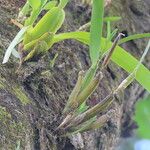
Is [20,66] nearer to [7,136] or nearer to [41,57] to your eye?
[41,57]

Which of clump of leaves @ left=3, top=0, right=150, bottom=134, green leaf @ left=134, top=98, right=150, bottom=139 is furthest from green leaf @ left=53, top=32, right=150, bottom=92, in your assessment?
green leaf @ left=134, top=98, right=150, bottom=139

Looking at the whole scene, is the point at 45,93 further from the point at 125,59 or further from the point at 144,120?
the point at 144,120

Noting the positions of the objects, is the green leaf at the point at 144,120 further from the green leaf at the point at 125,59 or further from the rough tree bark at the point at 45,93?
the green leaf at the point at 125,59

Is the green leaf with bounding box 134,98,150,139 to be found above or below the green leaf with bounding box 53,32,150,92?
below

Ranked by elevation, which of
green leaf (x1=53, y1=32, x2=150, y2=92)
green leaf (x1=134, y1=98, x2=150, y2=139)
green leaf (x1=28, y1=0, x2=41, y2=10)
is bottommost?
green leaf (x1=134, y1=98, x2=150, y2=139)

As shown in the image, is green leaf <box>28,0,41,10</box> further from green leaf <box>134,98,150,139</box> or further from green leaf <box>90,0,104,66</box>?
green leaf <box>134,98,150,139</box>

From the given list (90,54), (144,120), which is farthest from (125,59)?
(144,120)
